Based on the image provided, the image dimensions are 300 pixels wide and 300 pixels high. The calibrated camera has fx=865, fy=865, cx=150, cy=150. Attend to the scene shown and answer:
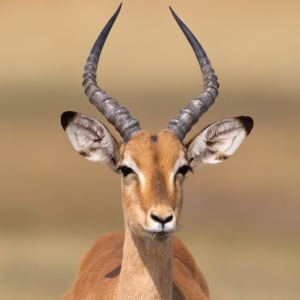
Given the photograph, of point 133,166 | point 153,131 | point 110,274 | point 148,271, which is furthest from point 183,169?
point 153,131

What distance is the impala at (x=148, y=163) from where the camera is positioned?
26.5 feet

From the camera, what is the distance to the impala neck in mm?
8484

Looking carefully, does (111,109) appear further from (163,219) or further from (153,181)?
(163,219)

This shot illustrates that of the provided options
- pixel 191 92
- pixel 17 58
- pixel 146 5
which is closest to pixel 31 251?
pixel 191 92

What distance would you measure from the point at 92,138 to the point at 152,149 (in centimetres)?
80

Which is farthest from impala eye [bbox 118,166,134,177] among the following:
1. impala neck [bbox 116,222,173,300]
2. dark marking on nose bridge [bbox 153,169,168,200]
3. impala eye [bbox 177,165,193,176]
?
impala neck [bbox 116,222,173,300]

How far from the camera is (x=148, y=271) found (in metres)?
8.52

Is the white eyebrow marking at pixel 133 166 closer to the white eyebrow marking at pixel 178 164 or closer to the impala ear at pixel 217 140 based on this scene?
the white eyebrow marking at pixel 178 164

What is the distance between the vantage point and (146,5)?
4972 cm

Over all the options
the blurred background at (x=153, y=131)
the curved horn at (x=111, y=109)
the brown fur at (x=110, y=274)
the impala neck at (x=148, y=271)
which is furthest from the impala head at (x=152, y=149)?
the blurred background at (x=153, y=131)

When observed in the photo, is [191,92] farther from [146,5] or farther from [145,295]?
[145,295]

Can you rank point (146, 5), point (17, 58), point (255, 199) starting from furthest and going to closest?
1. point (146, 5)
2. point (17, 58)
3. point (255, 199)

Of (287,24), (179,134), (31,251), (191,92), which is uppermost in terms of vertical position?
(287,24)

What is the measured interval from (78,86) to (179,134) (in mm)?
26297
